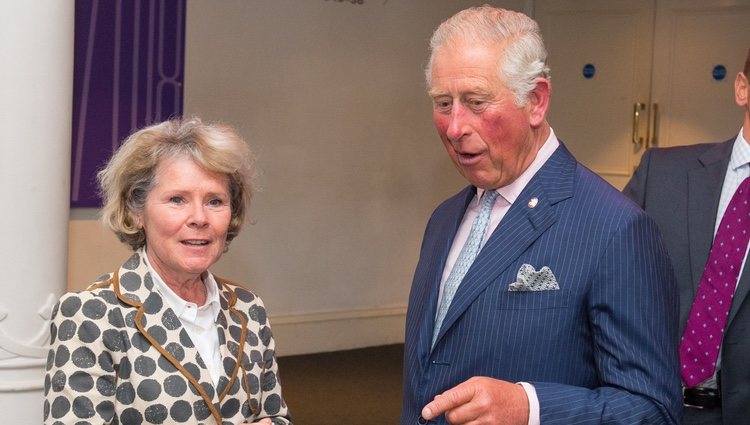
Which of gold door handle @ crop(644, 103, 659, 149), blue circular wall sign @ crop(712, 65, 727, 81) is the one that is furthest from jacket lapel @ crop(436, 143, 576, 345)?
gold door handle @ crop(644, 103, 659, 149)

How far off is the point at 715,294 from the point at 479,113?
102 cm

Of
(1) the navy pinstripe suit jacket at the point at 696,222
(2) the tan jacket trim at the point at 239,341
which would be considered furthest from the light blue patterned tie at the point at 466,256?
(1) the navy pinstripe suit jacket at the point at 696,222

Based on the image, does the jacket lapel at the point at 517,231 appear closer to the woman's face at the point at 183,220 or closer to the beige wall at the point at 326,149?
the woman's face at the point at 183,220

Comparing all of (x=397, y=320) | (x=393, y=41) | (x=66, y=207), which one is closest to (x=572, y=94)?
(x=393, y=41)

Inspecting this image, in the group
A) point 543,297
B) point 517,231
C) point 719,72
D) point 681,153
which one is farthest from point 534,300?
point 719,72

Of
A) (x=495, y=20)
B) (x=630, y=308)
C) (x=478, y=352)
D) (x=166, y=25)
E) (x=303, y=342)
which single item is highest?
(x=166, y=25)

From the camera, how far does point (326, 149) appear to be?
752 cm

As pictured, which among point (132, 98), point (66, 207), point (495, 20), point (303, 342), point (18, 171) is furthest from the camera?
point (303, 342)

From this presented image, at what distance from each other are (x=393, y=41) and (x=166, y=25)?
2.07 metres

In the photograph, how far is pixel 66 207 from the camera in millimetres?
3840

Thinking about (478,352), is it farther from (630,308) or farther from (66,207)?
(66,207)

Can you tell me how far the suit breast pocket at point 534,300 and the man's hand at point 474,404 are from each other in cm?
19

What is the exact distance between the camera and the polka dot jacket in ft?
6.72

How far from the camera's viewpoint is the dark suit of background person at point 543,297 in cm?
189
